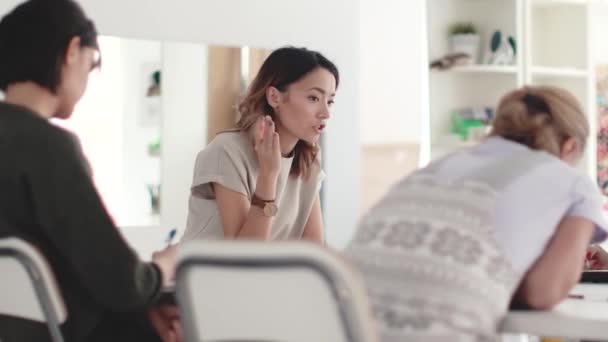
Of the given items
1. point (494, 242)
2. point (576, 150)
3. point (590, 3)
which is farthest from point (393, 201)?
point (590, 3)

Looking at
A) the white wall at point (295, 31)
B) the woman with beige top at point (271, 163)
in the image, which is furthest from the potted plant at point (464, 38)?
the woman with beige top at point (271, 163)

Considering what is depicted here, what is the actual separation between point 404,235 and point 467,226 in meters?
0.10

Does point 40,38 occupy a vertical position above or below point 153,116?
above

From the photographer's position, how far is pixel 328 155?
465 centimetres

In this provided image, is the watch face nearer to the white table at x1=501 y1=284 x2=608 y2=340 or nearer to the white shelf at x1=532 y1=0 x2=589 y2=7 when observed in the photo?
the white table at x1=501 y1=284 x2=608 y2=340

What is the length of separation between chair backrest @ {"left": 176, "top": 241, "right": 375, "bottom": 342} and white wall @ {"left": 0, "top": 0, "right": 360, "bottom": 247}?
2.78m

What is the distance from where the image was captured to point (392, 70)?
670 cm

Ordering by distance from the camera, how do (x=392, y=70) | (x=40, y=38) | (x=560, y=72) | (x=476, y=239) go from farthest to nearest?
(x=392, y=70), (x=560, y=72), (x=40, y=38), (x=476, y=239)

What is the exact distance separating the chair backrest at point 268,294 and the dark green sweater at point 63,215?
0.77 feet

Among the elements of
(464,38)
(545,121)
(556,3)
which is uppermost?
(556,3)

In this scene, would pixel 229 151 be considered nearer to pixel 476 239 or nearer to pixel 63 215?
pixel 63 215

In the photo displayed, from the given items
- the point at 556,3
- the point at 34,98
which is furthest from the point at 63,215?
the point at 556,3

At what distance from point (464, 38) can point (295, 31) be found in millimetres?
1374

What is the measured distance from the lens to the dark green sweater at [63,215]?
5.01 ft
